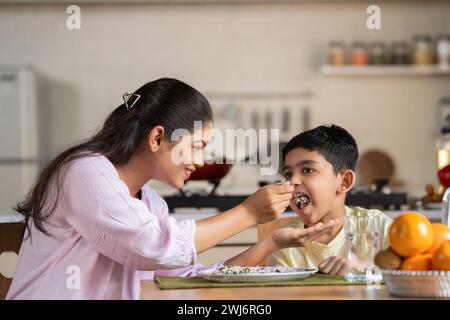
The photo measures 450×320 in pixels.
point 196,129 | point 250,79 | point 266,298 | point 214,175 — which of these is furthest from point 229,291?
Answer: point 250,79

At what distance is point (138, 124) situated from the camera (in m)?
1.63

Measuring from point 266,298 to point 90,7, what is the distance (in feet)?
15.1

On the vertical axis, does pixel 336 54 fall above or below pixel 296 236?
above

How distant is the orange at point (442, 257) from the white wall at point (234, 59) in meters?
4.28

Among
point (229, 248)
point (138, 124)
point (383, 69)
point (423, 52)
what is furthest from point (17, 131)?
point (138, 124)

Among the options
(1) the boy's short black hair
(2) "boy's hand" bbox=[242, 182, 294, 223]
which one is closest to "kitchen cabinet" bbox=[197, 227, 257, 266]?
(1) the boy's short black hair

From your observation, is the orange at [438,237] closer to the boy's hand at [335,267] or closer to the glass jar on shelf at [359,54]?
the boy's hand at [335,267]

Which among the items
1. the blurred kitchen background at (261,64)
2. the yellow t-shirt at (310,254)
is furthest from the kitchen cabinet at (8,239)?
the blurred kitchen background at (261,64)

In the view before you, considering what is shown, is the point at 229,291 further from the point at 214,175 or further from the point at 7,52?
the point at 7,52

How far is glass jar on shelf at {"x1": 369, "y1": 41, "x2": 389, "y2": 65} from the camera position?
5623 mm

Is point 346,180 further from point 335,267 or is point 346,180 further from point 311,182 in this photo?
point 335,267

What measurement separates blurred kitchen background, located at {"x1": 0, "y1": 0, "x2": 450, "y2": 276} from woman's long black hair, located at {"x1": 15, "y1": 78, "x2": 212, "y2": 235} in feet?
12.7

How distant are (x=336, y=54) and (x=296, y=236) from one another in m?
4.18

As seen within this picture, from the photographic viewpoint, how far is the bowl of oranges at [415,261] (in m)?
1.24
